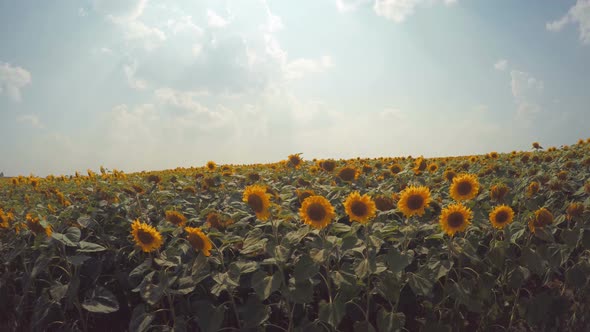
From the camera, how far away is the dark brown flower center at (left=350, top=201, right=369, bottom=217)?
333 cm

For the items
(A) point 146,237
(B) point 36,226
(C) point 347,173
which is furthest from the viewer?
(C) point 347,173

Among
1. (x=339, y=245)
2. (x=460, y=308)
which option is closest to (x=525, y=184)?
(x=460, y=308)

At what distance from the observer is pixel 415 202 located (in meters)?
3.67

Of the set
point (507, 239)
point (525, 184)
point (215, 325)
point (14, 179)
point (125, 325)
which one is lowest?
point (125, 325)

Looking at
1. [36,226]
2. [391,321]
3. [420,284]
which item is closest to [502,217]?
[420,284]

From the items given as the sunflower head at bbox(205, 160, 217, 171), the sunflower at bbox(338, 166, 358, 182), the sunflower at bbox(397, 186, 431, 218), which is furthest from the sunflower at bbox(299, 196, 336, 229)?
the sunflower head at bbox(205, 160, 217, 171)

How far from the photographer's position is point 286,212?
11.3ft

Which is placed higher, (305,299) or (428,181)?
(428,181)

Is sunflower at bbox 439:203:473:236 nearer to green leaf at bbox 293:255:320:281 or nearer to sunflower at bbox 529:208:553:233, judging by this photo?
sunflower at bbox 529:208:553:233

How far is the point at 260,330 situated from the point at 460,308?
2.17m

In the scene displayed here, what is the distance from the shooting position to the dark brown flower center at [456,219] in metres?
3.39

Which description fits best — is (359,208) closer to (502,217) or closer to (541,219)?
(502,217)

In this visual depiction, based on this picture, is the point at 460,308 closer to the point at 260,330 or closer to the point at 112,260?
the point at 260,330

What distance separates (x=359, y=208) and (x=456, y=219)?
0.92 m
